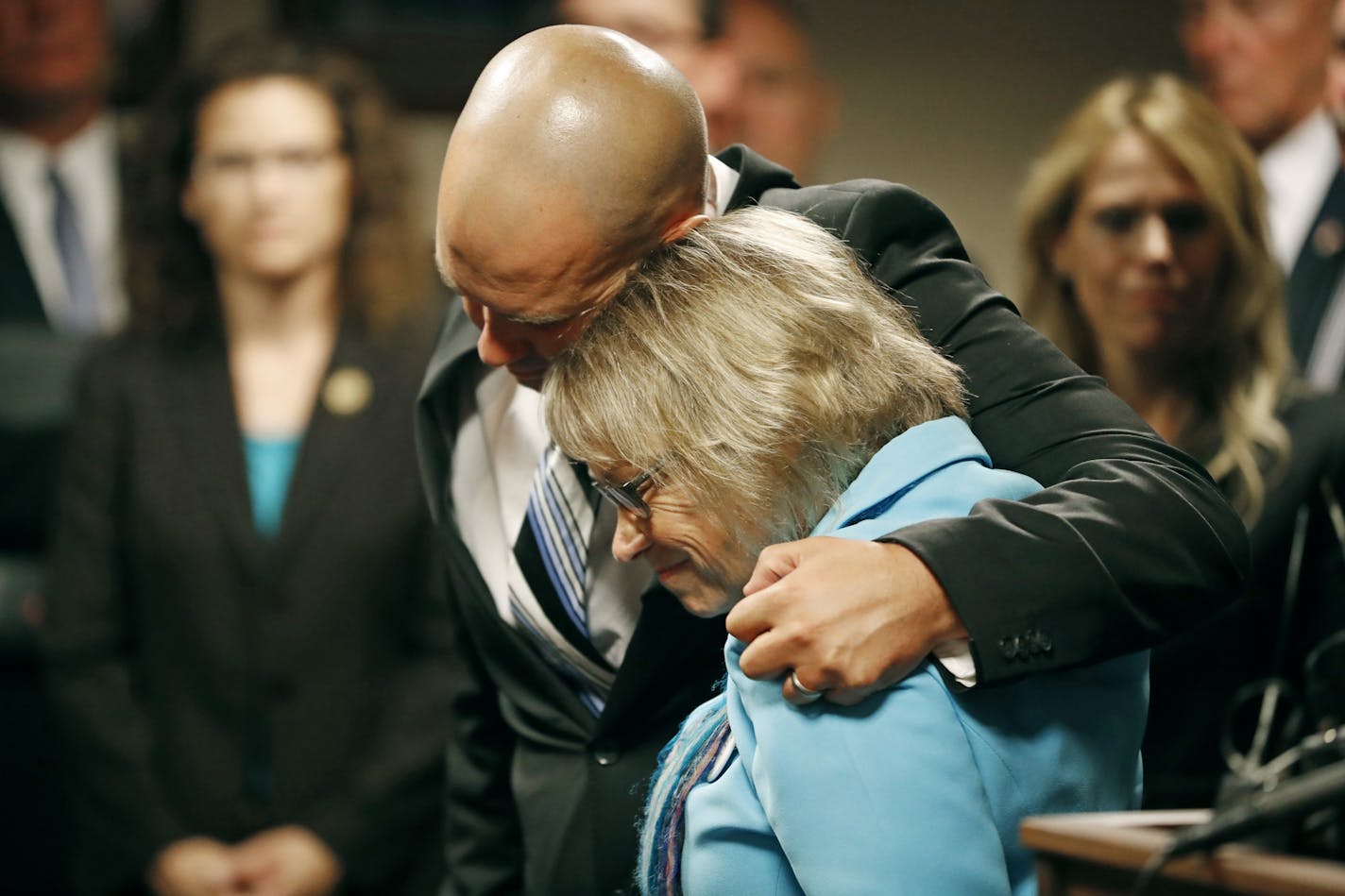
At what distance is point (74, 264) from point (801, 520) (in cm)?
279

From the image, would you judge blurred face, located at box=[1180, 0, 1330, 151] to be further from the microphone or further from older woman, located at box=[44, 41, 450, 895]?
the microphone

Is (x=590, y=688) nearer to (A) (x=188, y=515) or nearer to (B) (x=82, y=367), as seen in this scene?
(A) (x=188, y=515)

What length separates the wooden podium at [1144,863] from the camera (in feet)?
3.04

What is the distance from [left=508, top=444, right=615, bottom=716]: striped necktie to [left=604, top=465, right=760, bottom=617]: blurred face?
24 cm

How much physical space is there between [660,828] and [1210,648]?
3.72 ft

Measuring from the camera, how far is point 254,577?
2.82 m

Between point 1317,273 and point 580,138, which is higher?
point 580,138

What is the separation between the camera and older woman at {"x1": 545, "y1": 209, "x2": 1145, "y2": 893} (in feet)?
3.98

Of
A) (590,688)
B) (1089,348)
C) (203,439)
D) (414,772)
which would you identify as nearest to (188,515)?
(203,439)

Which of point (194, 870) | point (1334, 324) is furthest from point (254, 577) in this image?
point (1334, 324)

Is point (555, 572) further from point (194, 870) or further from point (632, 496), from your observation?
point (194, 870)

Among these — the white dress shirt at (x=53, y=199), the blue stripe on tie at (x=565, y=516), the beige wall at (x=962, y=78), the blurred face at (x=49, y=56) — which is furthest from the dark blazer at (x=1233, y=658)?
the blurred face at (x=49, y=56)

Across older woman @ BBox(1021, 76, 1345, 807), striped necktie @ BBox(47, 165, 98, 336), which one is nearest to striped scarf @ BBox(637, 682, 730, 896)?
older woman @ BBox(1021, 76, 1345, 807)

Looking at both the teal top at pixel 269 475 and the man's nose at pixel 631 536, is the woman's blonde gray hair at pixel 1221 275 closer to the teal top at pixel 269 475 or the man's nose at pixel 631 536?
the man's nose at pixel 631 536
